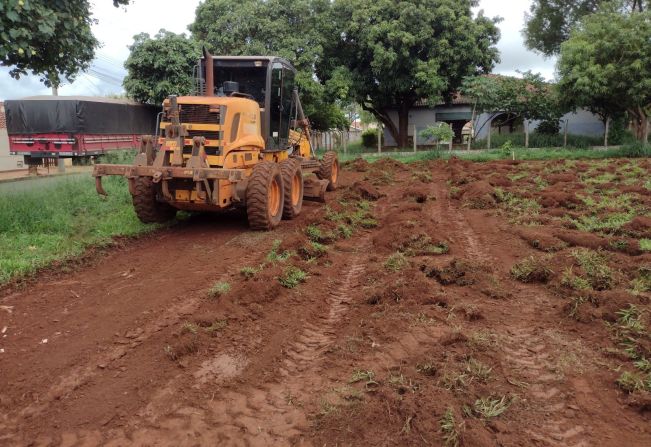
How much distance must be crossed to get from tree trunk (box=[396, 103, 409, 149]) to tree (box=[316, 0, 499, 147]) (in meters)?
2.31

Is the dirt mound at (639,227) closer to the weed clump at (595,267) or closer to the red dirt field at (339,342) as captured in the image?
the red dirt field at (339,342)

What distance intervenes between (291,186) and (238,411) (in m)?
6.05

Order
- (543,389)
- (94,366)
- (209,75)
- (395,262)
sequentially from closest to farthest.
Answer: (543,389) → (94,366) → (395,262) → (209,75)

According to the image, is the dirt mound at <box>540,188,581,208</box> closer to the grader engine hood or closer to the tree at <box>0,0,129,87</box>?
the grader engine hood

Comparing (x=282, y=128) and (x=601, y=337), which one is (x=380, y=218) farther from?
(x=601, y=337)

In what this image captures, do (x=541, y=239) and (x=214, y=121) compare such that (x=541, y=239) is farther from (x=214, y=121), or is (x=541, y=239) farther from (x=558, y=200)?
(x=214, y=121)

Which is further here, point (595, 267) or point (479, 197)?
point (479, 197)

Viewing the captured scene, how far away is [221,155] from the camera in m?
7.95

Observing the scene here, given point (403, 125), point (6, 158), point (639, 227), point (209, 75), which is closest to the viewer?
point (639, 227)

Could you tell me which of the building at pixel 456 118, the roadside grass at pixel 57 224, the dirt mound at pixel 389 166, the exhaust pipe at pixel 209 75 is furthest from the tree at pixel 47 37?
the building at pixel 456 118

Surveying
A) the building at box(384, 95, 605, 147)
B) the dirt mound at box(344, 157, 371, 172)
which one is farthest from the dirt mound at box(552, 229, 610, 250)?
the building at box(384, 95, 605, 147)

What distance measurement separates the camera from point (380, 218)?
31.5 ft

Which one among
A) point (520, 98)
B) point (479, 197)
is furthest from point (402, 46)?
point (479, 197)

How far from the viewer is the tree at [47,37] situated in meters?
6.75
